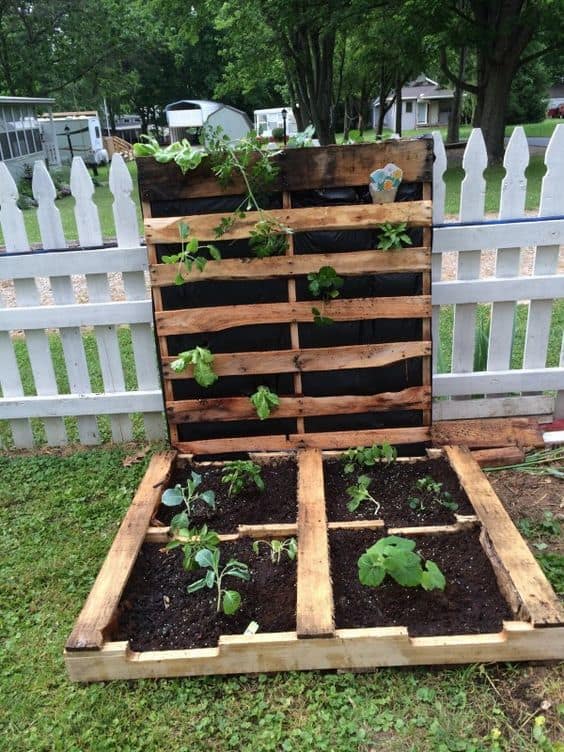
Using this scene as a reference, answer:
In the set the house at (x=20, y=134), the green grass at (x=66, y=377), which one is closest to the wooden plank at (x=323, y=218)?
the green grass at (x=66, y=377)

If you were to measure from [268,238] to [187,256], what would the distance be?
41 centimetres

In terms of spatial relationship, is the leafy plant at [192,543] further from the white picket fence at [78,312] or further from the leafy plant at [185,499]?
the white picket fence at [78,312]

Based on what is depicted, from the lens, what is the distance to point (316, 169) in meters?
2.96

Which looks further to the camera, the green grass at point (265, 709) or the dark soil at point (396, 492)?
the dark soil at point (396, 492)

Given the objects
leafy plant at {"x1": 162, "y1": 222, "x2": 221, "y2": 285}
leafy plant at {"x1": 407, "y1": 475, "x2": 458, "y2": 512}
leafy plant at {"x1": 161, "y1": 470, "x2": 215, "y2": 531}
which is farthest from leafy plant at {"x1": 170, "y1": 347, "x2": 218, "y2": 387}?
leafy plant at {"x1": 407, "y1": 475, "x2": 458, "y2": 512}

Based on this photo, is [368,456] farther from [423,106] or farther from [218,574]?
[423,106]

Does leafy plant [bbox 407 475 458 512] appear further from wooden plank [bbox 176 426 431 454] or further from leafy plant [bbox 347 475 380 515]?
wooden plank [bbox 176 426 431 454]

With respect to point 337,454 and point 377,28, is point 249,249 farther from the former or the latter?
point 377,28

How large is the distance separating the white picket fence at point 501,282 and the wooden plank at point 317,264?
363 mm

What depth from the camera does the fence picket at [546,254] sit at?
3223 millimetres

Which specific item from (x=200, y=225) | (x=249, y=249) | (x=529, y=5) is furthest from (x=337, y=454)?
(x=529, y=5)

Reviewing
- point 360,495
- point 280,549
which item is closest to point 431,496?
point 360,495

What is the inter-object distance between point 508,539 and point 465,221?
1700 millimetres

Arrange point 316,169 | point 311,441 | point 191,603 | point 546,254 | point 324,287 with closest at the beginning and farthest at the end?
point 191,603
point 316,169
point 324,287
point 311,441
point 546,254
